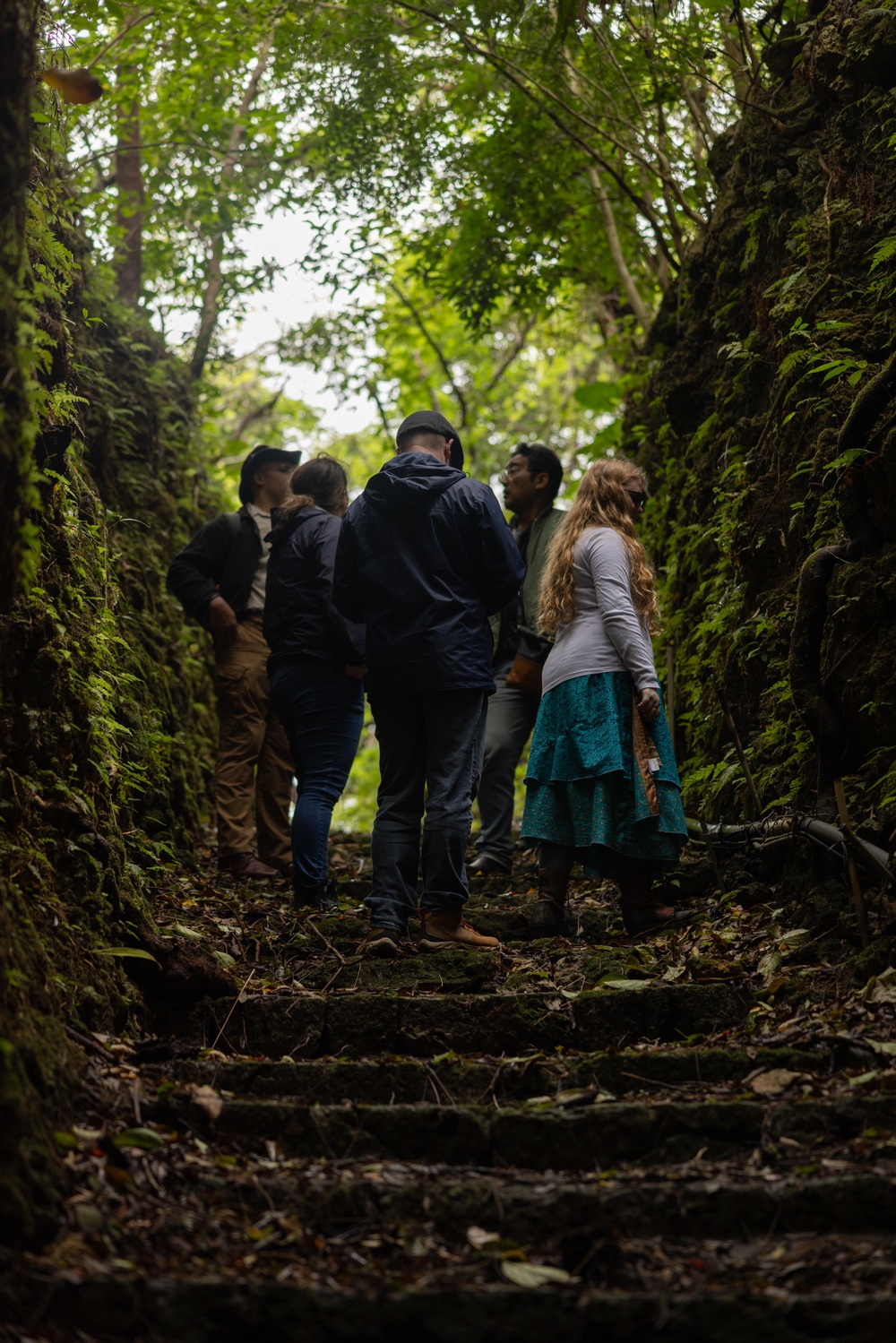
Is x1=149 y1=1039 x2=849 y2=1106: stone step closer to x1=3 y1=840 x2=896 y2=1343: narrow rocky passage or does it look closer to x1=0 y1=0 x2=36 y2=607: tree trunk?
x1=3 y1=840 x2=896 y2=1343: narrow rocky passage

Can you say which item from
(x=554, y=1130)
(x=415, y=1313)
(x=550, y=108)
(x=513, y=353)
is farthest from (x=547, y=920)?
(x=513, y=353)

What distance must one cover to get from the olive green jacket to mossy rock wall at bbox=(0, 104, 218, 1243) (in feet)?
7.53

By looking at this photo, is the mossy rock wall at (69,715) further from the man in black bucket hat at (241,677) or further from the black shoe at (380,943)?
the black shoe at (380,943)

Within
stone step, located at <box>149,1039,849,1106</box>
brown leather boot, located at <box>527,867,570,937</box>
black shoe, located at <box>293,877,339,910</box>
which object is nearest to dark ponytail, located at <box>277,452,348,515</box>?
black shoe, located at <box>293,877,339,910</box>

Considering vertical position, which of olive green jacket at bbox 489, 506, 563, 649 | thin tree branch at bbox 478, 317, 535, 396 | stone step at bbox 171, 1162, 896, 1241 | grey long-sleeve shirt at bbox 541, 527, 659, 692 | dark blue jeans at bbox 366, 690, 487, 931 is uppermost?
thin tree branch at bbox 478, 317, 535, 396

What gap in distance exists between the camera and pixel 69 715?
4465mm

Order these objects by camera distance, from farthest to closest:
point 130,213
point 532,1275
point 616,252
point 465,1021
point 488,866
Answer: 1. point 130,213
2. point 616,252
3. point 488,866
4. point 465,1021
5. point 532,1275

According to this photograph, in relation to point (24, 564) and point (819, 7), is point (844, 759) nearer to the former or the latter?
point (24, 564)

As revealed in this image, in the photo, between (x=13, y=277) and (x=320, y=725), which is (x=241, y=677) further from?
(x=13, y=277)

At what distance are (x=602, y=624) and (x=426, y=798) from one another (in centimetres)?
115

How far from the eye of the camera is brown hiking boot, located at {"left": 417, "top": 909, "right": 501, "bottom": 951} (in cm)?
498

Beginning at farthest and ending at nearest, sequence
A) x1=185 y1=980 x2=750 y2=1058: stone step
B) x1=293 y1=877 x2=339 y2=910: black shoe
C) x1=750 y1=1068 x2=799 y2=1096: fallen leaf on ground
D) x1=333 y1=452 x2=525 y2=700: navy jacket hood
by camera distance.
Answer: x1=293 y1=877 x2=339 y2=910: black shoe, x1=333 y1=452 x2=525 y2=700: navy jacket hood, x1=185 y1=980 x2=750 y2=1058: stone step, x1=750 y1=1068 x2=799 y2=1096: fallen leaf on ground

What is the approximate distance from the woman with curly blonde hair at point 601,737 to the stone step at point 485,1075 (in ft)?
5.73

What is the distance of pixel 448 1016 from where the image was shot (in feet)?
13.0
